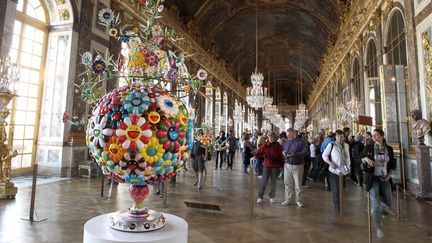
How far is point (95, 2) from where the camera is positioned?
9266mm

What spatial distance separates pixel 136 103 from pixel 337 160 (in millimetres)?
4363

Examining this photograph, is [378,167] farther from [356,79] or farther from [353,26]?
[353,26]

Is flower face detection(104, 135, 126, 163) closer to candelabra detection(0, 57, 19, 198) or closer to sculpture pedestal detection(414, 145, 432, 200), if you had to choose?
candelabra detection(0, 57, 19, 198)

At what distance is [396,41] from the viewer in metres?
8.45

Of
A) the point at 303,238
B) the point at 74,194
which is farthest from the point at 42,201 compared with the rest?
the point at 303,238

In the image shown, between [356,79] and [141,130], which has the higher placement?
[356,79]

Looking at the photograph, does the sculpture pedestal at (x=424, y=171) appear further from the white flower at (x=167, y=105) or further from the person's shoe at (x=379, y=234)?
the white flower at (x=167, y=105)

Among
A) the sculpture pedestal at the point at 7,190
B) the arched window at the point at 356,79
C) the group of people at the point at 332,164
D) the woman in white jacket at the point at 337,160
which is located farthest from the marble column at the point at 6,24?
the arched window at the point at 356,79

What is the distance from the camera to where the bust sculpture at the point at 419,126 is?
618 cm

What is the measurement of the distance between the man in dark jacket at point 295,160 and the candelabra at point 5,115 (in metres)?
5.60

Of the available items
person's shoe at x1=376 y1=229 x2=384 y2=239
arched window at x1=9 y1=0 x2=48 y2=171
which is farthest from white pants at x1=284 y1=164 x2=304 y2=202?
arched window at x1=9 y1=0 x2=48 y2=171

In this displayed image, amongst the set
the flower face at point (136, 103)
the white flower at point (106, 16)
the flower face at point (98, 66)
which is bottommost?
→ the flower face at point (136, 103)

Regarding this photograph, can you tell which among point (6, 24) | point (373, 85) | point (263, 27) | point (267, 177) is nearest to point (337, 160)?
point (267, 177)

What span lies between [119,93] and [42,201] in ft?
16.3
